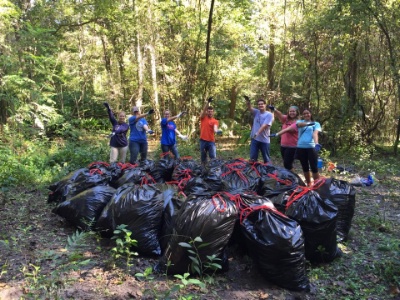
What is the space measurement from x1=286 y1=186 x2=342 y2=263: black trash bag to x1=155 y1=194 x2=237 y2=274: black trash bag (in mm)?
738

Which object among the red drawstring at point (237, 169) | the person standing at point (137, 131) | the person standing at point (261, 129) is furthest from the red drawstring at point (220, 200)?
the person standing at point (137, 131)

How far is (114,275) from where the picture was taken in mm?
2832

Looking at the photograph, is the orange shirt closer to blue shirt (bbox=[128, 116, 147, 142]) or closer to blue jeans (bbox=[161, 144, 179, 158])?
blue jeans (bbox=[161, 144, 179, 158])

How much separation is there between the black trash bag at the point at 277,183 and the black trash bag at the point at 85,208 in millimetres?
1915

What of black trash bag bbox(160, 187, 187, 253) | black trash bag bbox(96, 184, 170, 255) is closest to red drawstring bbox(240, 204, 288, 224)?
black trash bag bbox(160, 187, 187, 253)

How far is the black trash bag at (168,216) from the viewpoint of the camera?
10.6 ft

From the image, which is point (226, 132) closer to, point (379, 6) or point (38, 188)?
point (379, 6)

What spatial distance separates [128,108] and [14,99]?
282 inches

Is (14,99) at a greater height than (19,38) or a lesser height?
lesser

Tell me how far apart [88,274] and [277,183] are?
2.34 meters

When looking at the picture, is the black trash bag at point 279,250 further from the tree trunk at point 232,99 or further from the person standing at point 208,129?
the tree trunk at point 232,99

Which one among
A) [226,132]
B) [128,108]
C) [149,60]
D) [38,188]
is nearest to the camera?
[38,188]

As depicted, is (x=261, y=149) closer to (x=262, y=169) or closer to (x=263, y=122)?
(x=263, y=122)

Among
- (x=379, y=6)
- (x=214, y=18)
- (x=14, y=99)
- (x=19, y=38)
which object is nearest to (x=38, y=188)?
(x=14, y=99)
